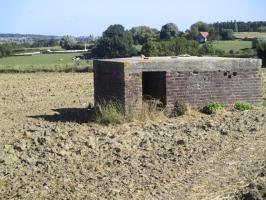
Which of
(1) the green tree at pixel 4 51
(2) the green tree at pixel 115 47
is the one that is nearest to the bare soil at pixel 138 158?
(2) the green tree at pixel 115 47

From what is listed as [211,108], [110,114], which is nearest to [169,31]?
[211,108]

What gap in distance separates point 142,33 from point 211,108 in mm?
69158

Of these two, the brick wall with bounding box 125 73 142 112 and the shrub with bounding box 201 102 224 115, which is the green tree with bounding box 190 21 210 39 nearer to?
the shrub with bounding box 201 102 224 115

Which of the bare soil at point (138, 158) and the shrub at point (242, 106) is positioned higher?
the shrub at point (242, 106)

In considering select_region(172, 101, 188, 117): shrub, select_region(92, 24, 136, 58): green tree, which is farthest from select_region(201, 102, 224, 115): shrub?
select_region(92, 24, 136, 58): green tree

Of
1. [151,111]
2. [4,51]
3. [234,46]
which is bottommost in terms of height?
[4,51]

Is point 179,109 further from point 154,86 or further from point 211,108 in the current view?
point 154,86

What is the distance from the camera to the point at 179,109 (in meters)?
12.0

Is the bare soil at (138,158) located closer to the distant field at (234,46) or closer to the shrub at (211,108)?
the shrub at (211,108)

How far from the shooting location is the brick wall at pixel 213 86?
40.2 ft

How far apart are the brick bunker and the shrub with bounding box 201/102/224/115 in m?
0.22

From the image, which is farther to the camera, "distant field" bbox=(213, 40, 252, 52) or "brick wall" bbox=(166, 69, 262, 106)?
"distant field" bbox=(213, 40, 252, 52)

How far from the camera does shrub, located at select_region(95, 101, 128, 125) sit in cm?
1127

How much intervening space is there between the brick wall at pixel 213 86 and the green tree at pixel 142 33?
58.9 m
